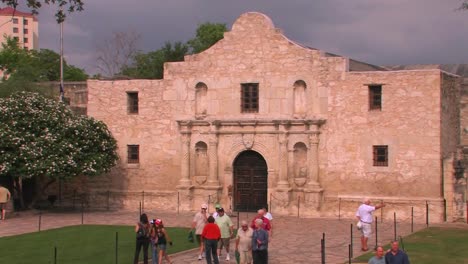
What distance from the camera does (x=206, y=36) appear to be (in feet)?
219

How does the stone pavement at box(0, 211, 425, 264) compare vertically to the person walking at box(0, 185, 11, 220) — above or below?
below

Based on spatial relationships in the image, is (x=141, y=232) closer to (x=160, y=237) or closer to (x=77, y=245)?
(x=160, y=237)

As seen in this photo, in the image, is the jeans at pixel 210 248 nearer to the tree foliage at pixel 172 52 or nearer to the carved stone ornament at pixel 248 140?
the carved stone ornament at pixel 248 140

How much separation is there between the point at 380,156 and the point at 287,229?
5.91 metres

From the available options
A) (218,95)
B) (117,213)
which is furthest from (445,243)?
(117,213)

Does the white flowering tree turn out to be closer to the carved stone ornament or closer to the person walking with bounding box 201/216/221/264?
the carved stone ornament

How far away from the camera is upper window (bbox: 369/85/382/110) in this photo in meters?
31.9

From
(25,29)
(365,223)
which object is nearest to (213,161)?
(365,223)

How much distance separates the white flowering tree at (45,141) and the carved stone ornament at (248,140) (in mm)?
6267

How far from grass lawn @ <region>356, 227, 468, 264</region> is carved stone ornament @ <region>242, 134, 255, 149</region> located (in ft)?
29.4

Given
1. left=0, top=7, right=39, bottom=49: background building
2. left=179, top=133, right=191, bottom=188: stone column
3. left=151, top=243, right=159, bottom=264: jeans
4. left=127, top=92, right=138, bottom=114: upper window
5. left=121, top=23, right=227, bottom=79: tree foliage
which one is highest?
left=0, top=7, right=39, bottom=49: background building

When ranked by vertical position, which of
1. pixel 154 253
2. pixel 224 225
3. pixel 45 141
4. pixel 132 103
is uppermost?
pixel 132 103

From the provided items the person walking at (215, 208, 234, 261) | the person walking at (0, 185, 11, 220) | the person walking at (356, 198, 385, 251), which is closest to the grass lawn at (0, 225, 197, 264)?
the person walking at (215, 208, 234, 261)

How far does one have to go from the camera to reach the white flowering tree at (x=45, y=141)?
31781 mm
